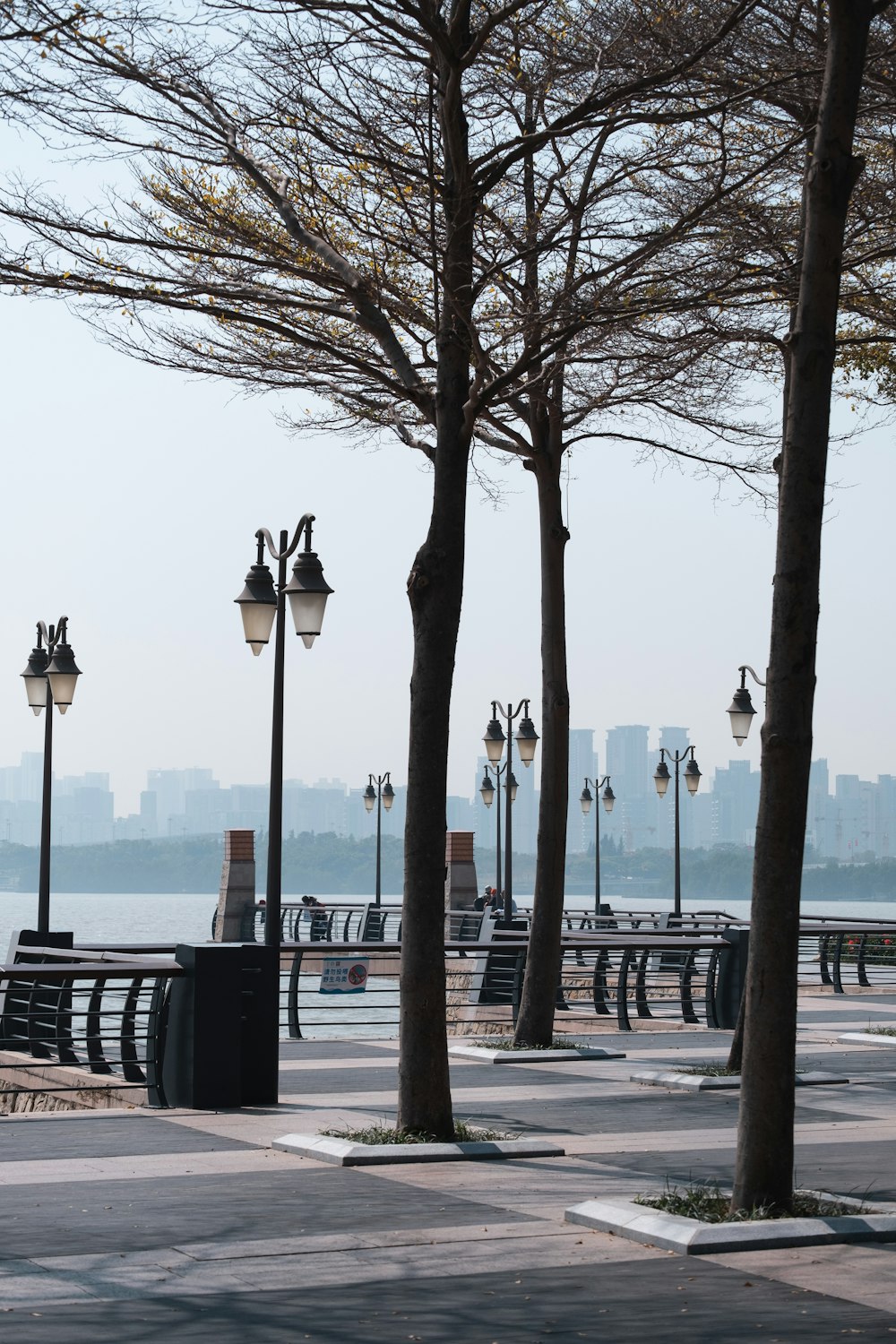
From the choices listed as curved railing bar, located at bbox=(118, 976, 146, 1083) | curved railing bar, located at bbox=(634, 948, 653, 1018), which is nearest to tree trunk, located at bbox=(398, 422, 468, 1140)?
curved railing bar, located at bbox=(118, 976, 146, 1083)

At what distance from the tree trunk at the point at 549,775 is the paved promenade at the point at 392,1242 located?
11.5ft

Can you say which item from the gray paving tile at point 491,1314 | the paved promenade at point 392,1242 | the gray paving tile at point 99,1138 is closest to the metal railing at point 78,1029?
the gray paving tile at point 99,1138

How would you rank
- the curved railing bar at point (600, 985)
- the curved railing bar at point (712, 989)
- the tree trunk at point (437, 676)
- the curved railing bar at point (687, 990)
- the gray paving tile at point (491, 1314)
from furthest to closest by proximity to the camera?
the curved railing bar at point (687, 990) < the curved railing bar at point (600, 985) < the curved railing bar at point (712, 989) < the tree trunk at point (437, 676) < the gray paving tile at point (491, 1314)

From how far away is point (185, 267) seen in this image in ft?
41.7

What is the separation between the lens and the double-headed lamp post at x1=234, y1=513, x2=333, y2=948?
1394 cm

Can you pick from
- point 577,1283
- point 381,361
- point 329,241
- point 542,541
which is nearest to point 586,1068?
point 542,541

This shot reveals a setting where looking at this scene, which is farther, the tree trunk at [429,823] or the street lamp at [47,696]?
the street lamp at [47,696]

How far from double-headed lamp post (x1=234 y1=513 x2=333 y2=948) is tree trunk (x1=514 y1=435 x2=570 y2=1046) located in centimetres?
290

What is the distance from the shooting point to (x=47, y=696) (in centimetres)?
2103

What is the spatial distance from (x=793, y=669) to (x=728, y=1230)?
2684 mm

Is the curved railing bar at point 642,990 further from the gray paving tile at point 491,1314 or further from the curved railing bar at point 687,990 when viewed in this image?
the gray paving tile at point 491,1314

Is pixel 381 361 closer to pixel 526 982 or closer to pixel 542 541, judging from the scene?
pixel 542 541

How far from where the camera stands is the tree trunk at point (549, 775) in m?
17.2

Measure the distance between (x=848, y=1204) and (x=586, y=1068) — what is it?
7.66m
